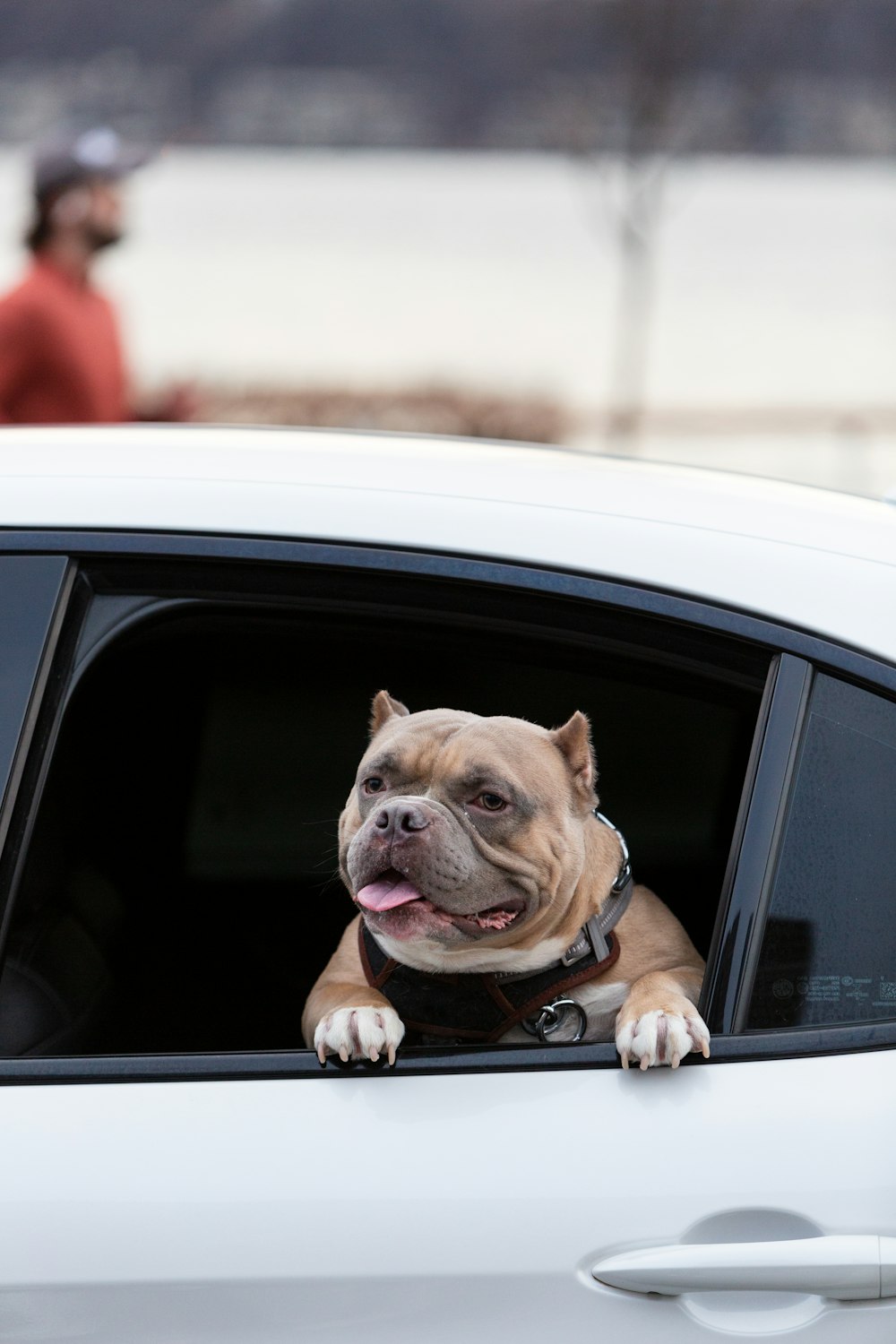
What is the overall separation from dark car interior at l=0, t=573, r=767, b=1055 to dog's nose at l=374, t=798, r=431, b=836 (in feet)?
0.79

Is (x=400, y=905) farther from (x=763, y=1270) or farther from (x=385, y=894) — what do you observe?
(x=763, y=1270)

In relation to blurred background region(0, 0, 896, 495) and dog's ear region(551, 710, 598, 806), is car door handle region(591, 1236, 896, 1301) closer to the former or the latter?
dog's ear region(551, 710, 598, 806)

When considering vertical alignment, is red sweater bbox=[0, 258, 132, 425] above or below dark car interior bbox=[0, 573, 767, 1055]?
above

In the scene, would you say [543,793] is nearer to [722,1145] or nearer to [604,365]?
[722,1145]

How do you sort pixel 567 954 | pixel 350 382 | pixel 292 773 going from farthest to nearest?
pixel 350 382
pixel 292 773
pixel 567 954

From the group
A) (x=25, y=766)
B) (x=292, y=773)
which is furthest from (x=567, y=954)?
(x=292, y=773)

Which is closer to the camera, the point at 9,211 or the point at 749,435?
the point at 749,435

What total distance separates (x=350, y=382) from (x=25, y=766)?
8.85 m

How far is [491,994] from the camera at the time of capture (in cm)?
174

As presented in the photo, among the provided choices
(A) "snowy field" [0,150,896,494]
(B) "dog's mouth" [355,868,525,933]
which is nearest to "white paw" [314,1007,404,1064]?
(B) "dog's mouth" [355,868,525,933]

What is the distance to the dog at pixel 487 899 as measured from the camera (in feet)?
5.29

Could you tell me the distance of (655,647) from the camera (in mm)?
1625

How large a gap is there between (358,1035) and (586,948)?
0.38 metres

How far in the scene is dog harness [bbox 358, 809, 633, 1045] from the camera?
172 cm
